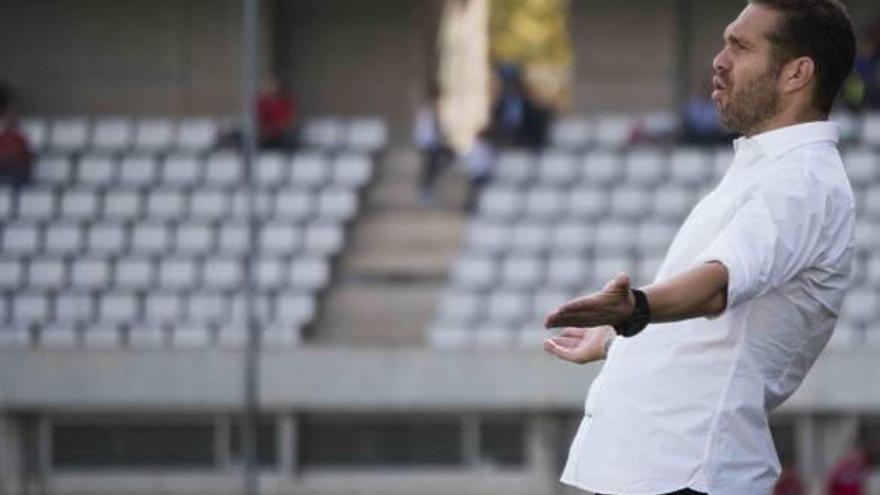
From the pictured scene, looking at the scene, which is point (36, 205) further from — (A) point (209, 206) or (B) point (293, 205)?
(B) point (293, 205)

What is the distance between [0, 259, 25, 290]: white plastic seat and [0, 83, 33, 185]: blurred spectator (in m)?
0.78

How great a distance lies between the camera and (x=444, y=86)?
25938 mm

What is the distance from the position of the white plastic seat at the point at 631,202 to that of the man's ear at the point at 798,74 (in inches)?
741

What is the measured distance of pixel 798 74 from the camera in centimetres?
455

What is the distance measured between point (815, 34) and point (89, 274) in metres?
19.6

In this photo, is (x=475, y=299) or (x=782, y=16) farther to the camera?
(x=475, y=299)

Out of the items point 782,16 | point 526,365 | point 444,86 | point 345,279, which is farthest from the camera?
point 444,86

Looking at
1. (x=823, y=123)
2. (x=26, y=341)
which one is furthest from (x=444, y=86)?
(x=823, y=123)

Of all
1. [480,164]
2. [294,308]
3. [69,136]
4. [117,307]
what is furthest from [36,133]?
[480,164]

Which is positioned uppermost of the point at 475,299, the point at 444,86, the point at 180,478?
the point at 444,86

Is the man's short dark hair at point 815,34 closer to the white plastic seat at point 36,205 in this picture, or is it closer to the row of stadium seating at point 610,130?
the row of stadium seating at point 610,130

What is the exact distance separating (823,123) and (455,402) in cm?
1806

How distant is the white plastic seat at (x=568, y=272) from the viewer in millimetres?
22969

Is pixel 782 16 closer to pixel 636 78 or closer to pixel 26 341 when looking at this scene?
pixel 26 341
